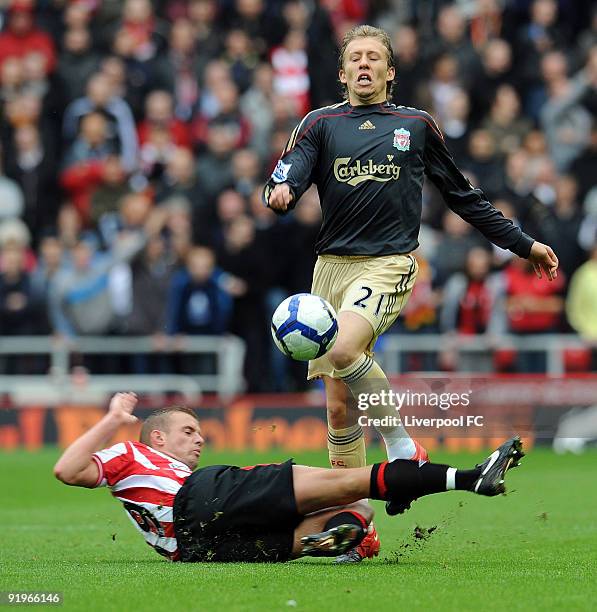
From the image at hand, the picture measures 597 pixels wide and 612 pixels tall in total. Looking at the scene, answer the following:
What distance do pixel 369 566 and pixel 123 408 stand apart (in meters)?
1.55

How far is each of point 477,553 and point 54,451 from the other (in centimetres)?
999

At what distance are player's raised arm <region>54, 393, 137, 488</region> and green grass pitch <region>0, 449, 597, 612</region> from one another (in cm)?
50

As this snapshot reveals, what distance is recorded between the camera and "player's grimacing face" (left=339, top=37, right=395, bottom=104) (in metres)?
8.34

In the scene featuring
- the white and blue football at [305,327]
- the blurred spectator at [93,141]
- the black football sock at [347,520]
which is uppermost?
the blurred spectator at [93,141]

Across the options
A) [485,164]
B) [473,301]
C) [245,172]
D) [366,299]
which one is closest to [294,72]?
[245,172]

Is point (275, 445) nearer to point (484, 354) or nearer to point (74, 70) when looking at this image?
point (484, 354)

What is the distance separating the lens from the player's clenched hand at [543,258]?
27.9ft

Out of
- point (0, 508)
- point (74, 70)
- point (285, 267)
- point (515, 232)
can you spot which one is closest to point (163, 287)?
Answer: point (285, 267)

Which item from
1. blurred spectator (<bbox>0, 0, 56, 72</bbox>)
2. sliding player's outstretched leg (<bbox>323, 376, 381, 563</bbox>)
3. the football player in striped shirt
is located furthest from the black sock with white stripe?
blurred spectator (<bbox>0, 0, 56, 72</bbox>)

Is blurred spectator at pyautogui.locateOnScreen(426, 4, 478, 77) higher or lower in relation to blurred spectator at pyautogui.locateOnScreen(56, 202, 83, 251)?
higher

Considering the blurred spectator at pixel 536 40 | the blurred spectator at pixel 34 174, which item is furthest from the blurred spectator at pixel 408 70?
the blurred spectator at pixel 34 174

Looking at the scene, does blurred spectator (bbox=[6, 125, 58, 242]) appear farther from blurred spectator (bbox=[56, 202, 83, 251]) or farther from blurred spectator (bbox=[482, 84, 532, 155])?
blurred spectator (bbox=[482, 84, 532, 155])

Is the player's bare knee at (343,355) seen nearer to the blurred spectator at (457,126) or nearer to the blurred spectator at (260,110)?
the blurred spectator at (457,126)

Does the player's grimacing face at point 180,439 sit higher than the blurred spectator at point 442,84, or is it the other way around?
the blurred spectator at point 442,84
